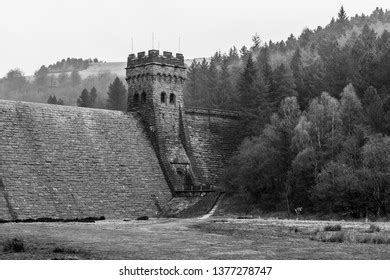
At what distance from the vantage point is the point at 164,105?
6812 cm

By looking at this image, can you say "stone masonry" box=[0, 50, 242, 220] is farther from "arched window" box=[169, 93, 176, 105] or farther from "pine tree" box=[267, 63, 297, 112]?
"pine tree" box=[267, 63, 297, 112]

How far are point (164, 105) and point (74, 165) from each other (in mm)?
12583

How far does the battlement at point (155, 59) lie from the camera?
224 feet

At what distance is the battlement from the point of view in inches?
2689

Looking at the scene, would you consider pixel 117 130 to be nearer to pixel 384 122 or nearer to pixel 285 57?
pixel 384 122

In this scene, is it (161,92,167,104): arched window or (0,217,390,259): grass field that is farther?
(161,92,167,104): arched window

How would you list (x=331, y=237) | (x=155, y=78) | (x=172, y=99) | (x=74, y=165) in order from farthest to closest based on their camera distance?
(x=172, y=99)
(x=155, y=78)
(x=74, y=165)
(x=331, y=237)

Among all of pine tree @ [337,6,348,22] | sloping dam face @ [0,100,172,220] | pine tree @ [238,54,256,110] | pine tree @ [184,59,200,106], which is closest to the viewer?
sloping dam face @ [0,100,172,220]

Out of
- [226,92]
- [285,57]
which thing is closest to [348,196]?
[226,92]

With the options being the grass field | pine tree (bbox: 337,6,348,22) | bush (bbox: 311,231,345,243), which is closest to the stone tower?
the grass field

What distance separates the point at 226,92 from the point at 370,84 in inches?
1017

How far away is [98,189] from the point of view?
58.8 m

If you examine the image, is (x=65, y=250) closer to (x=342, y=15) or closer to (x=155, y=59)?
(x=155, y=59)

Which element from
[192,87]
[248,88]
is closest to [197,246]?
[248,88]
